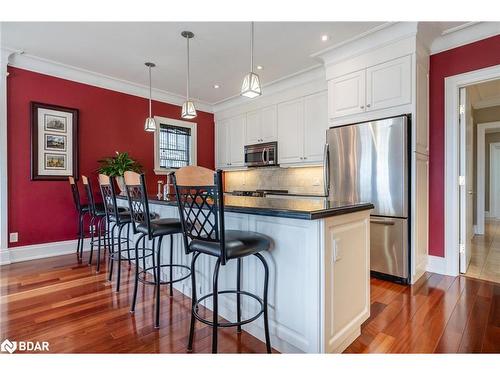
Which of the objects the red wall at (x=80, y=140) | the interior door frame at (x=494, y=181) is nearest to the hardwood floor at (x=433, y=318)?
the red wall at (x=80, y=140)

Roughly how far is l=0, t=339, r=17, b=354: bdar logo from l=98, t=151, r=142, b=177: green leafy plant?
7.97 ft

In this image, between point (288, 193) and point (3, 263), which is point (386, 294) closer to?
point (288, 193)

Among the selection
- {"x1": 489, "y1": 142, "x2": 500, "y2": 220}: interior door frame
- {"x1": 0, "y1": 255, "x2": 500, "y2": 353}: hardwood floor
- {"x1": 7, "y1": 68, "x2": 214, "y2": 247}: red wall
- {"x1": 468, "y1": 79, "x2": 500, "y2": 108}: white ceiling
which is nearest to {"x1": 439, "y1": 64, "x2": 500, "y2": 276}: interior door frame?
{"x1": 0, "y1": 255, "x2": 500, "y2": 353}: hardwood floor

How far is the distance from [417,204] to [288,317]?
2.08 meters

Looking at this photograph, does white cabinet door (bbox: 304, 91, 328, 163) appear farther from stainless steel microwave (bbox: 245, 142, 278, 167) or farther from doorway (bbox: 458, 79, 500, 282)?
doorway (bbox: 458, 79, 500, 282)

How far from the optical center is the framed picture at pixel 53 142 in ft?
12.2

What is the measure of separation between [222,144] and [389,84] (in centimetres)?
361

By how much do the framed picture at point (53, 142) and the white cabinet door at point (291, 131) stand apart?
322cm

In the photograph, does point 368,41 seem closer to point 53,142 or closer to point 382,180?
point 382,180

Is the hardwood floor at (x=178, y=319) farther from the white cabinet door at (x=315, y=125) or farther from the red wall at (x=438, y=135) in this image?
the white cabinet door at (x=315, y=125)

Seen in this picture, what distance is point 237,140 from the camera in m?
5.52

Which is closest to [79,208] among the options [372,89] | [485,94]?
[372,89]

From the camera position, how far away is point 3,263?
11.3ft
